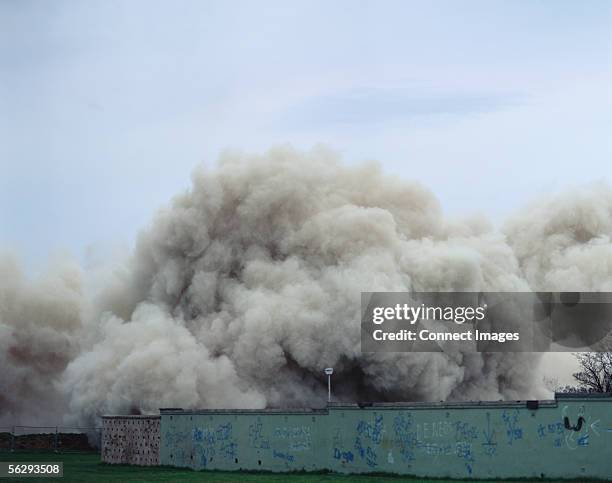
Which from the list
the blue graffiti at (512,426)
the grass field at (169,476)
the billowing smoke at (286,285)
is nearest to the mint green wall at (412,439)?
the blue graffiti at (512,426)

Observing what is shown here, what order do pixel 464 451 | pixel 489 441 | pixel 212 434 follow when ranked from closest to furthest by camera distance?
pixel 489 441
pixel 464 451
pixel 212 434

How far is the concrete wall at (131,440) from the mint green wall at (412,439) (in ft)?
4.12

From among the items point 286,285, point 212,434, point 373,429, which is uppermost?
point 286,285

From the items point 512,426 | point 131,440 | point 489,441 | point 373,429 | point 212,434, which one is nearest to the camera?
point 512,426

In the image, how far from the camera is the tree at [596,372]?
189 ft

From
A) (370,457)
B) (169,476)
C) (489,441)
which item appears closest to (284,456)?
(370,457)

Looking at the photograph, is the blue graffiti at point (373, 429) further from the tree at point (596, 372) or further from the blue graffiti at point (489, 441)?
the tree at point (596, 372)

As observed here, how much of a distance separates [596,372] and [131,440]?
30.5 meters

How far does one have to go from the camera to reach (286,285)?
56.3 metres

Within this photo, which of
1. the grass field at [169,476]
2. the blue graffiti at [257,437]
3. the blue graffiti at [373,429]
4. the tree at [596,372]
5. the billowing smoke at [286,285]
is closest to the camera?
the grass field at [169,476]

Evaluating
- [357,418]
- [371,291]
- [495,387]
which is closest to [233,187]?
[371,291]

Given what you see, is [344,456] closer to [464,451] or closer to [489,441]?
[464,451]

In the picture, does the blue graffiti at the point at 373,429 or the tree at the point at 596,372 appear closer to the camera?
the blue graffiti at the point at 373,429

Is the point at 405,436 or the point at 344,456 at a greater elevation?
the point at 405,436
